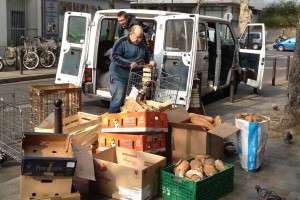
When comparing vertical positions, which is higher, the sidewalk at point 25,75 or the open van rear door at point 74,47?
the open van rear door at point 74,47

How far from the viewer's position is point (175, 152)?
5.21 meters

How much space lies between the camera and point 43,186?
12.8 ft

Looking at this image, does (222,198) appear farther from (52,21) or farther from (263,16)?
(263,16)

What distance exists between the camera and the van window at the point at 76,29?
27.6 feet

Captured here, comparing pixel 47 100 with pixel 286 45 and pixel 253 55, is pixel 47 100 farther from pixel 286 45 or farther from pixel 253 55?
pixel 286 45

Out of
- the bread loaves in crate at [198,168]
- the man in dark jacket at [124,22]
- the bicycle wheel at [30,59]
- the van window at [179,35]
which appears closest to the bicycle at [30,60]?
the bicycle wheel at [30,59]

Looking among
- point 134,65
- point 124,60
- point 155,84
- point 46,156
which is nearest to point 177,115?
point 134,65

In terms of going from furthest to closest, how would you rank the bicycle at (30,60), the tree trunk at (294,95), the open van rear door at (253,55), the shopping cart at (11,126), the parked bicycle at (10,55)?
the parked bicycle at (10,55)
the bicycle at (30,60)
the open van rear door at (253,55)
the tree trunk at (294,95)
the shopping cart at (11,126)

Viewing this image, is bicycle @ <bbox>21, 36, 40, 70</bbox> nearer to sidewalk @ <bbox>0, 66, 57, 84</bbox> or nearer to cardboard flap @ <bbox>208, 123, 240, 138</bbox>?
sidewalk @ <bbox>0, 66, 57, 84</bbox>

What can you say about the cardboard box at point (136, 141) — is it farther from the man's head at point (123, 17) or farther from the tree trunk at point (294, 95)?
the tree trunk at point (294, 95)

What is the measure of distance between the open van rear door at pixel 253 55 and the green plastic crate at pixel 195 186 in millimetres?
6989

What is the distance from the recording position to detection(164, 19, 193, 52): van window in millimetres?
7654

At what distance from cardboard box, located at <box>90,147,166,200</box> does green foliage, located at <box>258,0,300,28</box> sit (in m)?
50.0

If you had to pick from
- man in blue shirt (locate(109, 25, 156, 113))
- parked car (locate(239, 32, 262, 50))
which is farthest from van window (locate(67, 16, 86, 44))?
parked car (locate(239, 32, 262, 50))
